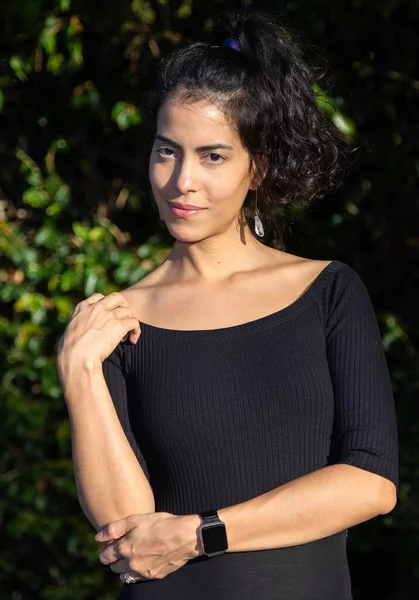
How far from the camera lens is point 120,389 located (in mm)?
2451

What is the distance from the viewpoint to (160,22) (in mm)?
4145

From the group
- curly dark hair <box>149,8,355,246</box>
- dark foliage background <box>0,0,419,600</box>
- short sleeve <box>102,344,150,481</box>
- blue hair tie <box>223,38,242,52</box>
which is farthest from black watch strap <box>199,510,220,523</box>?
dark foliage background <box>0,0,419,600</box>

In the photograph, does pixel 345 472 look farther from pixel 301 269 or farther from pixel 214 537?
pixel 301 269

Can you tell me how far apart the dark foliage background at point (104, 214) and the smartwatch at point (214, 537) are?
1.66m

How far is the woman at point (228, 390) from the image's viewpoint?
2.25 meters

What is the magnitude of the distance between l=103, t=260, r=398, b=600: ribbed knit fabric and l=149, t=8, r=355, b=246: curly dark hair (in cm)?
32

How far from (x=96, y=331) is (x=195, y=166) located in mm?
424

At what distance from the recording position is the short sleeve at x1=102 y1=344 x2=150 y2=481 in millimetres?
2424

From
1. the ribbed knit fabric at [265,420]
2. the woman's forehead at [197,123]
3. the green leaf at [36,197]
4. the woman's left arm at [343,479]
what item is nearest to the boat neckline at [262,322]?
the ribbed knit fabric at [265,420]

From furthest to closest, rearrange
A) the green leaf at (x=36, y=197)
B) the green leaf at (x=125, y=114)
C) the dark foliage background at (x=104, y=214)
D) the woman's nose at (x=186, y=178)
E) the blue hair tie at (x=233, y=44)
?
1. the green leaf at (x=36, y=197)
2. the green leaf at (x=125, y=114)
3. the dark foliage background at (x=104, y=214)
4. the blue hair tie at (x=233, y=44)
5. the woman's nose at (x=186, y=178)

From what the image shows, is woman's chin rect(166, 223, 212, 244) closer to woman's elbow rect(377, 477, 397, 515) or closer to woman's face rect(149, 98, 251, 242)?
woman's face rect(149, 98, 251, 242)

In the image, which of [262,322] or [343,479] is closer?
[343,479]

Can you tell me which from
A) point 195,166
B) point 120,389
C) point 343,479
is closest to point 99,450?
point 120,389

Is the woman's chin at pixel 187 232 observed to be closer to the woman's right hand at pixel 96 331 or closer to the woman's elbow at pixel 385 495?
the woman's right hand at pixel 96 331
